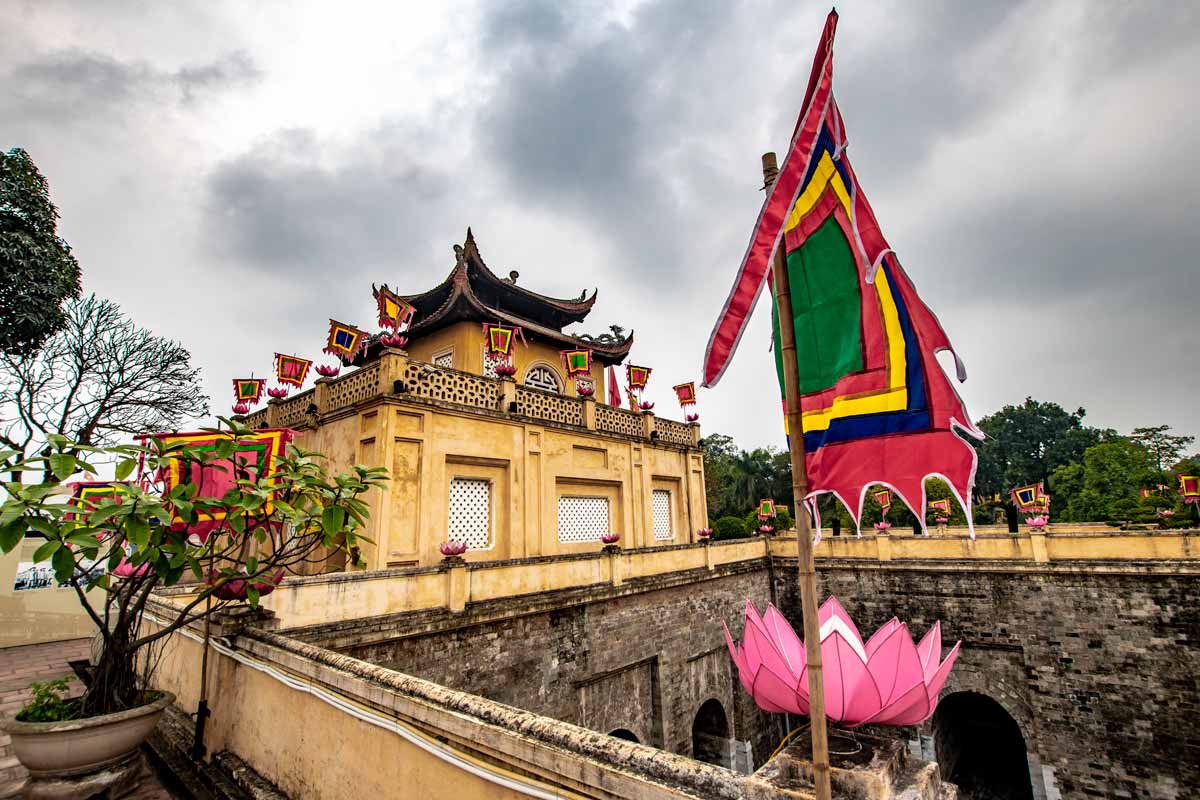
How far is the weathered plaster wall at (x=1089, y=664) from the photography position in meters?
10.5

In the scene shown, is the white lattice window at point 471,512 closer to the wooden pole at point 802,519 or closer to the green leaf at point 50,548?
the green leaf at point 50,548

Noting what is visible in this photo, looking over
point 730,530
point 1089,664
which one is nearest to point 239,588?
point 1089,664

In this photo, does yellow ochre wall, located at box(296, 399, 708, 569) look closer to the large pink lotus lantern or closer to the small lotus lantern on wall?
the small lotus lantern on wall

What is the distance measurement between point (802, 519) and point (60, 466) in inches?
140

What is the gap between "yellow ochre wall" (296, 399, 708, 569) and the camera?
353 inches

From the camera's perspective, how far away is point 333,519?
3.71 m

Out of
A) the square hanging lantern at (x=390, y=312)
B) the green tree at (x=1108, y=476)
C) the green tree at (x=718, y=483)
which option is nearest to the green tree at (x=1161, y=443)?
the green tree at (x=1108, y=476)

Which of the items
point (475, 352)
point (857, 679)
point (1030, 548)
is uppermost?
point (475, 352)

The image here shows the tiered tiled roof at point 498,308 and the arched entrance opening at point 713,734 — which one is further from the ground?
the tiered tiled roof at point 498,308

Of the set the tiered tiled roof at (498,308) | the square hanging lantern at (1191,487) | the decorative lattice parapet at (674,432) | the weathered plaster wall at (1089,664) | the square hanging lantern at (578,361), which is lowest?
the weathered plaster wall at (1089,664)

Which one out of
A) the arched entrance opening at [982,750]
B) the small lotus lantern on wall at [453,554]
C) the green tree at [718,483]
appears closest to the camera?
the small lotus lantern on wall at [453,554]

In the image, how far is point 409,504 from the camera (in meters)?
9.10

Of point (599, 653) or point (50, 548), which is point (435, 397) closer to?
point (599, 653)

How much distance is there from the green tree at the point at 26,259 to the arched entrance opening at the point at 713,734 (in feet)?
60.5
